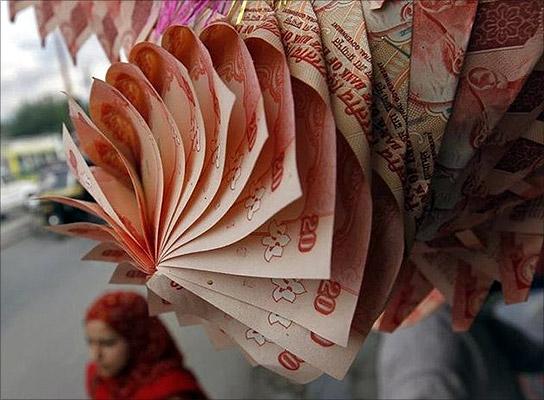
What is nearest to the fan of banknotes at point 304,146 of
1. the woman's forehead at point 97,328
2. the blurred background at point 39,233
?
the blurred background at point 39,233

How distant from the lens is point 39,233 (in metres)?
0.58

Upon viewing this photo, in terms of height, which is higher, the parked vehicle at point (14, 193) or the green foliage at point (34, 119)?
the green foliage at point (34, 119)

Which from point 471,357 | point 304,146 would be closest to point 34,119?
point 304,146

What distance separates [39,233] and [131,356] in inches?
7.6

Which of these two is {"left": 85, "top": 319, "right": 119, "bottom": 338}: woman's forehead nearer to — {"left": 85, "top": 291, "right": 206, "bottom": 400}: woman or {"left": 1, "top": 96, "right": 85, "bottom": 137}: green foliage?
{"left": 85, "top": 291, "right": 206, "bottom": 400}: woman

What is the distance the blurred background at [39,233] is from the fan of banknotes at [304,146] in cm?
21

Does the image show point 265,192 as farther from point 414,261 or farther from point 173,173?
point 414,261

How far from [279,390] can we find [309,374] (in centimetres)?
48

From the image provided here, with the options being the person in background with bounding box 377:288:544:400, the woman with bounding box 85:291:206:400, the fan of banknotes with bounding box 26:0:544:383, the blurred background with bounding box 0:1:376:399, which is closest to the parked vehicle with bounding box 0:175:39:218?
the blurred background with bounding box 0:1:376:399

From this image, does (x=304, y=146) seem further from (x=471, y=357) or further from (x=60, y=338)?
(x=471, y=357)

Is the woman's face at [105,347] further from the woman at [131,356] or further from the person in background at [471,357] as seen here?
the person in background at [471,357]

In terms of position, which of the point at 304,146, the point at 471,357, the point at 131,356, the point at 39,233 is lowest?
the point at 471,357

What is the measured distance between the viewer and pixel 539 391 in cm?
71

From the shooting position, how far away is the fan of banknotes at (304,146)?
238 mm
